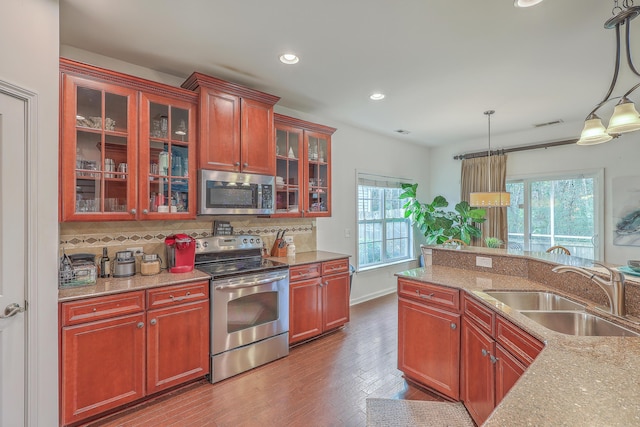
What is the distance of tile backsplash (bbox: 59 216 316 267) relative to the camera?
2.43 m

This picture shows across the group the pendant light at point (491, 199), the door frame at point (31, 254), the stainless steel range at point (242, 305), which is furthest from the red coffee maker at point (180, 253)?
the pendant light at point (491, 199)

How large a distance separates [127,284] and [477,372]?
249 centimetres

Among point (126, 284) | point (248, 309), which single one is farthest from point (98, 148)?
point (248, 309)

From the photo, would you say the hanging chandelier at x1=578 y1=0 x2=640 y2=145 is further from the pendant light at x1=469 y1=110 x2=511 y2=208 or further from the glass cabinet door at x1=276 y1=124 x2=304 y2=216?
the glass cabinet door at x1=276 y1=124 x2=304 y2=216

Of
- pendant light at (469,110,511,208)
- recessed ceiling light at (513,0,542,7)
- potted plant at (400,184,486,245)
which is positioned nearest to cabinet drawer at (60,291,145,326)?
recessed ceiling light at (513,0,542,7)

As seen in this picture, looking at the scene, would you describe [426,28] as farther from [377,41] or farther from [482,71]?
[482,71]

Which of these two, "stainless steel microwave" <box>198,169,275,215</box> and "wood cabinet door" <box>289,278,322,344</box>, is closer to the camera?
"stainless steel microwave" <box>198,169,275,215</box>

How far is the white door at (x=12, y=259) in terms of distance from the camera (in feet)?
5.38

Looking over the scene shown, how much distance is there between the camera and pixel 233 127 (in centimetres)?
293

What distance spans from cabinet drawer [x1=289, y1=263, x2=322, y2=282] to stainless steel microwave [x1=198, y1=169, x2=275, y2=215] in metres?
0.66

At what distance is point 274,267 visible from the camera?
2.93 m

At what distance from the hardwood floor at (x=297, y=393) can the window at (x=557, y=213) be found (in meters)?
3.30

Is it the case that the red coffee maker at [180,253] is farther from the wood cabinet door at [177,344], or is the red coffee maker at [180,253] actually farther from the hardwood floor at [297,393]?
the hardwood floor at [297,393]

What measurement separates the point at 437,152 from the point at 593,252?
2971mm
